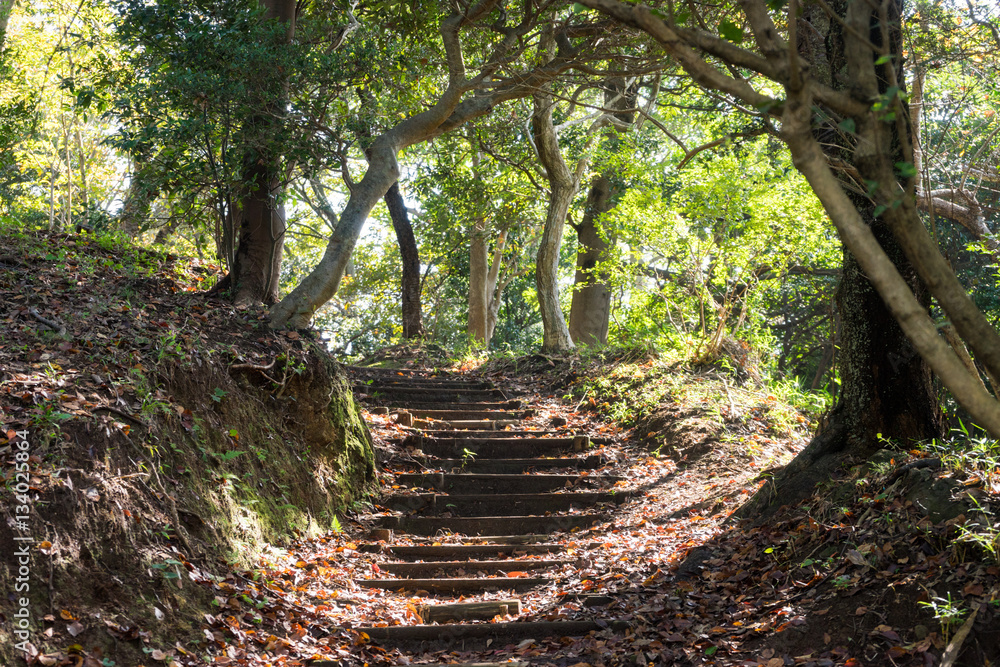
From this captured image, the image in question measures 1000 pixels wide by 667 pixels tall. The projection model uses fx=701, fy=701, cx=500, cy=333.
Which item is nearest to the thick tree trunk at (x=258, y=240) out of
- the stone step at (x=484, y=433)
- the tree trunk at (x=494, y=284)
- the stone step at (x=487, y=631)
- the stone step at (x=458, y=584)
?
the stone step at (x=484, y=433)

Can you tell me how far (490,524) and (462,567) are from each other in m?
0.99

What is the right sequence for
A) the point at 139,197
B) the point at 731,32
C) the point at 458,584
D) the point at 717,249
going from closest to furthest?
the point at 731,32 < the point at 458,584 < the point at 139,197 < the point at 717,249

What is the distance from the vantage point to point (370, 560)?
581cm

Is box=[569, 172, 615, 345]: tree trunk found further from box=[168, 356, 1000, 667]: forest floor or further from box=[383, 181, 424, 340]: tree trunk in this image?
box=[168, 356, 1000, 667]: forest floor

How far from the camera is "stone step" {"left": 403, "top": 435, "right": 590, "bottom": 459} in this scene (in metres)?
8.10

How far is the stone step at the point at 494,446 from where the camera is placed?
810 centimetres

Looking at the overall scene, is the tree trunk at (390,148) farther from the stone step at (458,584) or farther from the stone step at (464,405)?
the stone step at (458,584)

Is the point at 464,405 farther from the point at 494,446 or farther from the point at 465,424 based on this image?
the point at 494,446

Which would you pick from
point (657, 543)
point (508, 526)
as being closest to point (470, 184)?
point (508, 526)

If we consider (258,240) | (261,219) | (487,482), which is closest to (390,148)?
(261,219)

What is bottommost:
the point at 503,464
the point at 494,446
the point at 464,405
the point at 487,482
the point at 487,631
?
the point at 487,631

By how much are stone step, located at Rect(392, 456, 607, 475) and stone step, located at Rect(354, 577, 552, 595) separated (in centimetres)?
232

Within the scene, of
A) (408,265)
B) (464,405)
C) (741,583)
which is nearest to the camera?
(741,583)

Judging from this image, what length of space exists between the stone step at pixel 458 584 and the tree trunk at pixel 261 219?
11.0 feet
